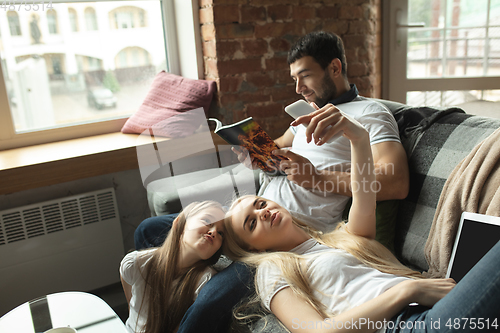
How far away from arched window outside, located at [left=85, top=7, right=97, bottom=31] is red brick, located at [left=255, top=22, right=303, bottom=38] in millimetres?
813

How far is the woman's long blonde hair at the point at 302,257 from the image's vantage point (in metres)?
0.95

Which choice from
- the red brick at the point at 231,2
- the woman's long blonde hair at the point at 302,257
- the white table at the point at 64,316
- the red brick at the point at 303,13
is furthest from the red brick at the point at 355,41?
the white table at the point at 64,316

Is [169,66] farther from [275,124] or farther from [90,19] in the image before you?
[275,124]

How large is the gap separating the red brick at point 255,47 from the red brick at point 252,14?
10 centimetres

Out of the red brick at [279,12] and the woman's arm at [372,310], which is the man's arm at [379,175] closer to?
the woman's arm at [372,310]

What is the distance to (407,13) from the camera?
7.85ft

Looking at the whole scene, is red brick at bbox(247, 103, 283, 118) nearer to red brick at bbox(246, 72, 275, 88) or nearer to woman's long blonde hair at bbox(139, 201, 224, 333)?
red brick at bbox(246, 72, 275, 88)

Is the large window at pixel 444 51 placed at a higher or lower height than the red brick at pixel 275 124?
higher

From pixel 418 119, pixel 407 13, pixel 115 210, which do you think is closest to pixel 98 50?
pixel 115 210

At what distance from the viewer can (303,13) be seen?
6.96 ft

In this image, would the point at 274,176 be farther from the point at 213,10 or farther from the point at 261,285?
the point at 213,10

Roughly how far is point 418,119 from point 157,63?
1442 mm

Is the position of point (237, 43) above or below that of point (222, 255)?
above

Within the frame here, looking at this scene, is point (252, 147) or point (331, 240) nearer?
point (252, 147)
